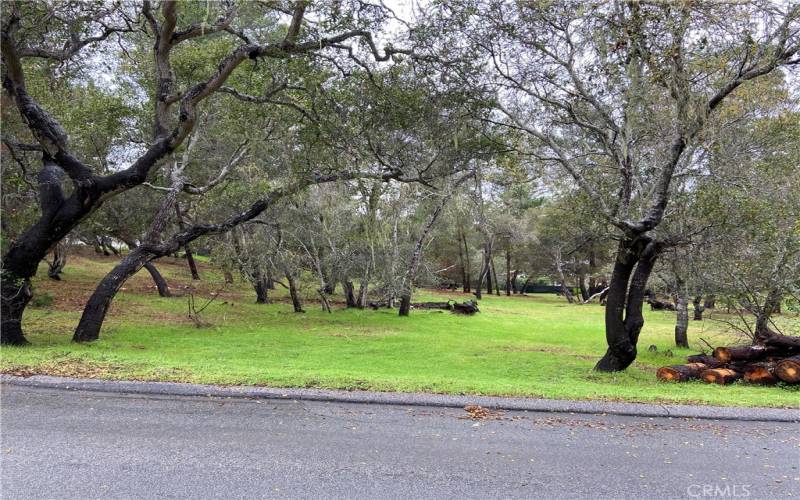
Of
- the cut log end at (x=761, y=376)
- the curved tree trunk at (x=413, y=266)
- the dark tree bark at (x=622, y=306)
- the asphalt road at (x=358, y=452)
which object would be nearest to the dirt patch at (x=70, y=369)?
the asphalt road at (x=358, y=452)

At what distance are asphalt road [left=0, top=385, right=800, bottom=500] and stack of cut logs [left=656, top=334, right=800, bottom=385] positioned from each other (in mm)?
3529

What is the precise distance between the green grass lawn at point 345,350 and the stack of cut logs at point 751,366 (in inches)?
10.5

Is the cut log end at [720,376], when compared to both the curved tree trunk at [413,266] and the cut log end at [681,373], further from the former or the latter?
the curved tree trunk at [413,266]

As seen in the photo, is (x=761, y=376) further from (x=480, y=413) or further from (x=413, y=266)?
(x=413, y=266)

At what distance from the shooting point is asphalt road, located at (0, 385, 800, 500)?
138 inches

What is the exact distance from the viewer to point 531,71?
33.2 feet

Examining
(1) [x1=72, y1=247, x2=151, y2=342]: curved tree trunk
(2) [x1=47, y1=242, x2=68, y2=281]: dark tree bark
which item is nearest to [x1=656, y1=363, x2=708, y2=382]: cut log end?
(1) [x1=72, y1=247, x2=151, y2=342]: curved tree trunk

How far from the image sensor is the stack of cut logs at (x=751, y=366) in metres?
8.33

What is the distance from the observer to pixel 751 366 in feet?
28.8

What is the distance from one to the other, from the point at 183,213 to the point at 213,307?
16.7ft

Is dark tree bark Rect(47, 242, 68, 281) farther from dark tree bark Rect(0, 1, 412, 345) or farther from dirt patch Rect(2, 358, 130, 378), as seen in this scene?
dirt patch Rect(2, 358, 130, 378)

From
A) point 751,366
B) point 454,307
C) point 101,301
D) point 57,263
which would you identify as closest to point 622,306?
point 751,366

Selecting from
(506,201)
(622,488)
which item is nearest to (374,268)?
(622,488)

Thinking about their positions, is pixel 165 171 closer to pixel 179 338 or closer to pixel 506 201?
pixel 179 338
